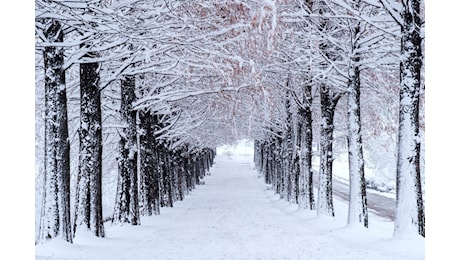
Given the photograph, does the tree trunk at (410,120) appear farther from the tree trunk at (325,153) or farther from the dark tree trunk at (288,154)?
the dark tree trunk at (288,154)

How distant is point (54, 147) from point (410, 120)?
7.82 meters

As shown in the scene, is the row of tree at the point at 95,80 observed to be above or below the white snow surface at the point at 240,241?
above

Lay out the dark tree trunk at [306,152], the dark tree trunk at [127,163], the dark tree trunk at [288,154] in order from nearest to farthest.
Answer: the dark tree trunk at [127,163], the dark tree trunk at [306,152], the dark tree trunk at [288,154]

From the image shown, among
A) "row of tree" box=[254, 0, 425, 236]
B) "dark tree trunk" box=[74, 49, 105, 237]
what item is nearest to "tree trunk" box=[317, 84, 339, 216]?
"row of tree" box=[254, 0, 425, 236]

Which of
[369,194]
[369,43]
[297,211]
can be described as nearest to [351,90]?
[369,43]

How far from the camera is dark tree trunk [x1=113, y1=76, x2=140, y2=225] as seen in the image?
57.4 ft

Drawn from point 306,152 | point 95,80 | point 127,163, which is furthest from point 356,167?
point 95,80

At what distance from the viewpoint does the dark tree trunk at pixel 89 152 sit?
13969 millimetres

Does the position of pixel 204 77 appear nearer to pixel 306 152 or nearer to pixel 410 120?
pixel 410 120

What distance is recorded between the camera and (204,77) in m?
16.3

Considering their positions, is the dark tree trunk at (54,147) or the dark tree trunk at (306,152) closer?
the dark tree trunk at (54,147)

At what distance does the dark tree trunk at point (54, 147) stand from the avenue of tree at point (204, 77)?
22 mm

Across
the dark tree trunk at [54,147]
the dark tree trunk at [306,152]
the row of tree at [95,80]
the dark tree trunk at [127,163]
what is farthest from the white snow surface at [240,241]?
the dark tree trunk at [306,152]
